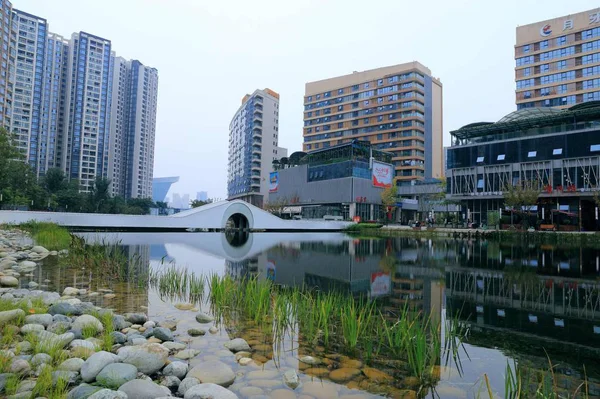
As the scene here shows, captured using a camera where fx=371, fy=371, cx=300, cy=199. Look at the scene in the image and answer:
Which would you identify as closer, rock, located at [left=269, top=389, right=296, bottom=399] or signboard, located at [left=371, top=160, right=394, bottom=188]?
rock, located at [left=269, top=389, right=296, bottom=399]

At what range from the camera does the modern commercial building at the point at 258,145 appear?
93.1m

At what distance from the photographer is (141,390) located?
2850mm

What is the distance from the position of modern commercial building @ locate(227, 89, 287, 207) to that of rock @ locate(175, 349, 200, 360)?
8714 cm

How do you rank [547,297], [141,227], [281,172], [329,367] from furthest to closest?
[281,172]
[141,227]
[547,297]
[329,367]

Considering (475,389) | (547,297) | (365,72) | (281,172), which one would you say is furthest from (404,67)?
(475,389)

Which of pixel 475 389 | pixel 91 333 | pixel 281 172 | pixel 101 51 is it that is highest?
pixel 101 51

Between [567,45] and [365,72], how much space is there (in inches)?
1516

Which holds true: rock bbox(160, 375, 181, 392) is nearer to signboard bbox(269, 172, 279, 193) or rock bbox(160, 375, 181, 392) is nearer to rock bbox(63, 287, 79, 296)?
rock bbox(63, 287, 79, 296)

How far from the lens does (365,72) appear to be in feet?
278

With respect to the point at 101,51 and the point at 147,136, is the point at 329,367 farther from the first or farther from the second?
the point at 147,136

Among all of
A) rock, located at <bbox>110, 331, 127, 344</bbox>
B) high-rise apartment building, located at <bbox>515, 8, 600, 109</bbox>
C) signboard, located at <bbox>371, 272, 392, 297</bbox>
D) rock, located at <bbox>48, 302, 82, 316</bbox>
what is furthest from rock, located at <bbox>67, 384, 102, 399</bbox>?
high-rise apartment building, located at <bbox>515, 8, 600, 109</bbox>

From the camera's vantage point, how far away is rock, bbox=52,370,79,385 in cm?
295

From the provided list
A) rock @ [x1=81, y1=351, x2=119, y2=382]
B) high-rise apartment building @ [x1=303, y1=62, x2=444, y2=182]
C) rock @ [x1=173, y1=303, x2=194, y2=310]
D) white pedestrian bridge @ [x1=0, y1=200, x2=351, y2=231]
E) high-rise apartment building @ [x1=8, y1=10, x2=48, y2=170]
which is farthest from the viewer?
high-rise apartment building @ [x1=8, y1=10, x2=48, y2=170]

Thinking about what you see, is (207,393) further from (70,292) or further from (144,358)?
(70,292)
